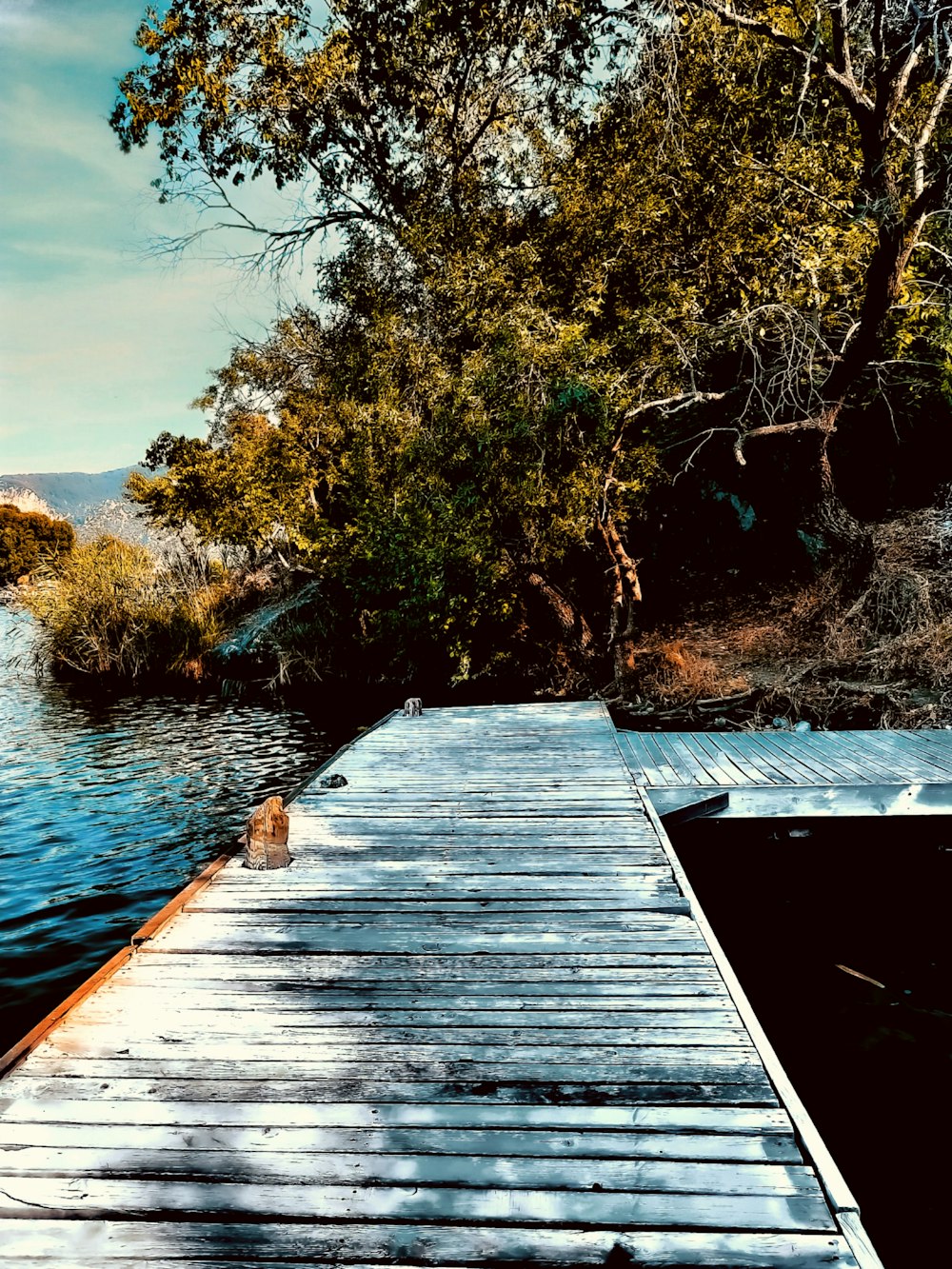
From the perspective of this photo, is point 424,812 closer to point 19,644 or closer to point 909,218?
point 909,218

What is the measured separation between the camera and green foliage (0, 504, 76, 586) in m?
49.8

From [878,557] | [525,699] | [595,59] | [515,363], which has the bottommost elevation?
[525,699]

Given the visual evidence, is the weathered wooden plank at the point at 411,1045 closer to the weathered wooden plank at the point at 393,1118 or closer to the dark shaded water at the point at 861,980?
the weathered wooden plank at the point at 393,1118

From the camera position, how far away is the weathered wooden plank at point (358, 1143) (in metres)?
2.61

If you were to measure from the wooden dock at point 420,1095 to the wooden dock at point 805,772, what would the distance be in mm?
2539

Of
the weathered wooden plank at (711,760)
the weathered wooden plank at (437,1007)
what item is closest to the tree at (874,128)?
the weathered wooden plank at (711,760)

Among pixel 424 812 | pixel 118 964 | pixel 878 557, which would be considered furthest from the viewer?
pixel 878 557

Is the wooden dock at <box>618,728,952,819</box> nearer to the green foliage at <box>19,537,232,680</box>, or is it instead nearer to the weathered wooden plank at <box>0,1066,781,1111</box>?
the weathered wooden plank at <box>0,1066,781,1111</box>

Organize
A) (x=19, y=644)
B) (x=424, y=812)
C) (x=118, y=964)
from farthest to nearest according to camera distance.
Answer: (x=19, y=644), (x=424, y=812), (x=118, y=964)

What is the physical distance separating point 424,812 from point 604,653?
9.94m

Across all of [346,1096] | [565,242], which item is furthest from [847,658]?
[346,1096]

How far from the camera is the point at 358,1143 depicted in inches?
106

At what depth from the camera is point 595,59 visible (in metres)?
15.4

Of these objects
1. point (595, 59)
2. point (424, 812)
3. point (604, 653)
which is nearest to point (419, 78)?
point (595, 59)
